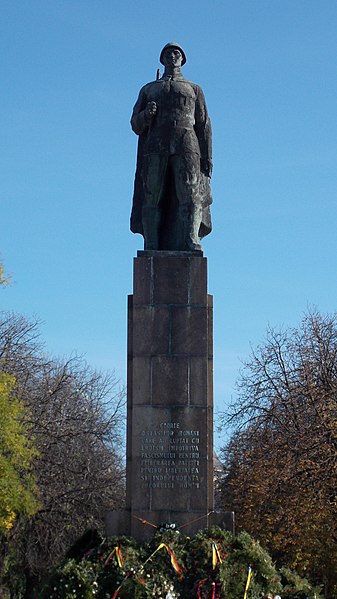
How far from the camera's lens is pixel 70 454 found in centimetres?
3094

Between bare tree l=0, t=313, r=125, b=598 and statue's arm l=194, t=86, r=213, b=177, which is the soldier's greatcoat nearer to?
statue's arm l=194, t=86, r=213, b=177

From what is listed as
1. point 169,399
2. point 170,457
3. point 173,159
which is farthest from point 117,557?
point 173,159

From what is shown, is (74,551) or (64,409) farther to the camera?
(64,409)

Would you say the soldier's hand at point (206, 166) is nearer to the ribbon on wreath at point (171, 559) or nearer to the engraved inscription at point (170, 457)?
the engraved inscription at point (170, 457)

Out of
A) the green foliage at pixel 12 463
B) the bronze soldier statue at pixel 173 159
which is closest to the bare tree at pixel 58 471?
the green foliage at pixel 12 463

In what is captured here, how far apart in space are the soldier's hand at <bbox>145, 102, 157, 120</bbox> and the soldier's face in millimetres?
781

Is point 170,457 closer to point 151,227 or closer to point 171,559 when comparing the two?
point 171,559

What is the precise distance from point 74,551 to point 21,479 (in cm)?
1503

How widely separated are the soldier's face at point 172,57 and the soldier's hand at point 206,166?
1470 millimetres

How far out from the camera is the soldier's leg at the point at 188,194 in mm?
14422

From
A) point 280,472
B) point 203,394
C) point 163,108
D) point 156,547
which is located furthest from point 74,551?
point 280,472

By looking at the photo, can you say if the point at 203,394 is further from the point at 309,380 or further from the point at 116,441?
the point at 116,441

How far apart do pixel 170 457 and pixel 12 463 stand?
1430cm

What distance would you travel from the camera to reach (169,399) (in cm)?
1348
